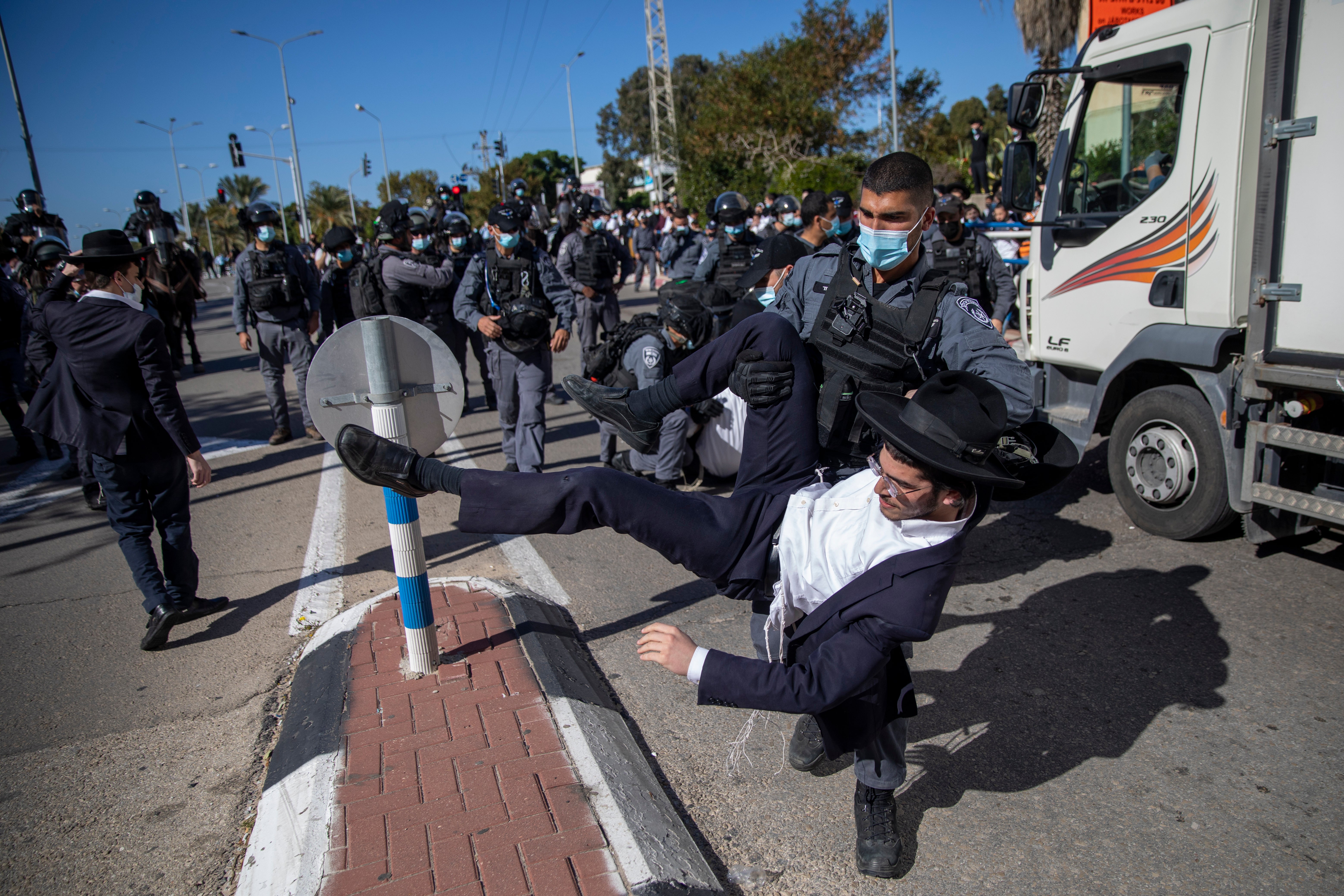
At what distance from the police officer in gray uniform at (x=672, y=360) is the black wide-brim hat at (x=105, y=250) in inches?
115

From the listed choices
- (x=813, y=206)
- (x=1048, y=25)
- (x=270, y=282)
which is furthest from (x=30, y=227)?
(x=1048, y=25)

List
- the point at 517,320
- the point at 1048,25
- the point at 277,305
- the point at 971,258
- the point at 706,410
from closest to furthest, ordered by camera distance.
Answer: the point at 706,410
the point at 517,320
the point at 971,258
the point at 277,305
the point at 1048,25

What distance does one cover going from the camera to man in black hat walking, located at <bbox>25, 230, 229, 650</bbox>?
13.2 ft

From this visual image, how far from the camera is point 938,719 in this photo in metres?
3.28

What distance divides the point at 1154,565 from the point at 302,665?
4.60 metres

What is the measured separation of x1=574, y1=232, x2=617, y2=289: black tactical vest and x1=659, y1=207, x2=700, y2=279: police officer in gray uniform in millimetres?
1096

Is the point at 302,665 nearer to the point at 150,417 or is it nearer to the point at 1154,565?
the point at 150,417

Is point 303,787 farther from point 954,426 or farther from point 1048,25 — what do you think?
point 1048,25

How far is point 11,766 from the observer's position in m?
3.19

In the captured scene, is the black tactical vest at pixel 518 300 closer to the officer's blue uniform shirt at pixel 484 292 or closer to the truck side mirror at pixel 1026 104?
the officer's blue uniform shirt at pixel 484 292

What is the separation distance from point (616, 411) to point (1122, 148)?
13.1 feet

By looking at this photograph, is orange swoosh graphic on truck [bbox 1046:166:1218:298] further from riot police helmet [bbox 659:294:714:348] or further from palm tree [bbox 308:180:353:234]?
palm tree [bbox 308:180:353:234]

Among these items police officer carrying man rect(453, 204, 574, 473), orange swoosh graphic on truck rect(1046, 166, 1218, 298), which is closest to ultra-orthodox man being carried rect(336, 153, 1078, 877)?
orange swoosh graphic on truck rect(1046, 166, 1218, 298)

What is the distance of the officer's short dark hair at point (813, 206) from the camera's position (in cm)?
719
